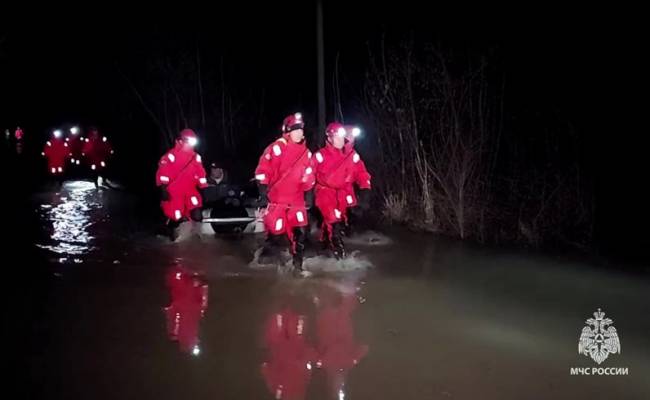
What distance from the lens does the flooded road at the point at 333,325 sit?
5.58m

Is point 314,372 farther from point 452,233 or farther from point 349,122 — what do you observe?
point 349,122

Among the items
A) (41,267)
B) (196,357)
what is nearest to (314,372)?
(196,357)

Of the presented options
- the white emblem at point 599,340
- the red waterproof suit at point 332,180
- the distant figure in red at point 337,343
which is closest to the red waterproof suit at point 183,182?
the red waterproof suit at point 332,180

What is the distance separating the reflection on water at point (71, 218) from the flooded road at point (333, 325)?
0.89 feet

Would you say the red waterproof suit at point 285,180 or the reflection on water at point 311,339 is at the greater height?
the red waterproof suit at point 285,180

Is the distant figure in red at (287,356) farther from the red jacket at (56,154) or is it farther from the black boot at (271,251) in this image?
the red jacket at (56,154)

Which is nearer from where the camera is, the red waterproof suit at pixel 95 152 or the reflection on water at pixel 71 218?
the reflection on water at pixel 71 218

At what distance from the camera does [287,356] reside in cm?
617

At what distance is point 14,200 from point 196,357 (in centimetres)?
1349

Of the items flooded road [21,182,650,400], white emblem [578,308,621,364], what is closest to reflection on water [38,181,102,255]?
flooded road [21,182,650,400]

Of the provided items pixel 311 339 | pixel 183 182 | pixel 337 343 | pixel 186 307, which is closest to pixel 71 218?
pixel 183 182

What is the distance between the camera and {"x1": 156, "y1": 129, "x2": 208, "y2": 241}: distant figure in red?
1100 cm

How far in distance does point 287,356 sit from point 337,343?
56 centimetres

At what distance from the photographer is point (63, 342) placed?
654 centimetres
